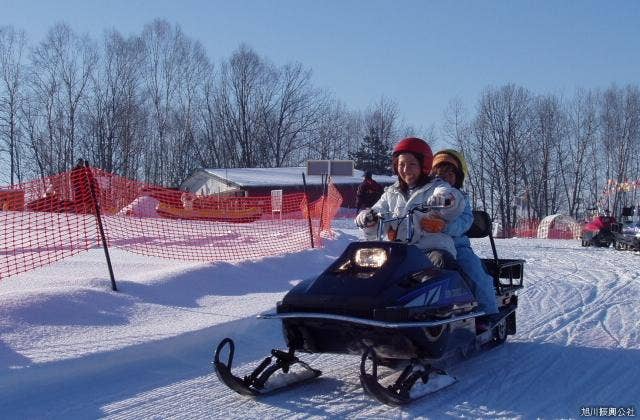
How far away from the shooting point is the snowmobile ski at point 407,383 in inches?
179

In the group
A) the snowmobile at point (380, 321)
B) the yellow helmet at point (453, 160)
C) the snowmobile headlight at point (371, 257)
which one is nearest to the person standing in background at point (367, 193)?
the yellow helmet at point (453, 160)

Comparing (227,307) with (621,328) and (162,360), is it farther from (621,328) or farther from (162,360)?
(621,328)

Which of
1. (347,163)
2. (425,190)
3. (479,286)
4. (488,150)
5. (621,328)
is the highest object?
(488,150)

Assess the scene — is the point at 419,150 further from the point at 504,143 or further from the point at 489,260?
the point at 504,143

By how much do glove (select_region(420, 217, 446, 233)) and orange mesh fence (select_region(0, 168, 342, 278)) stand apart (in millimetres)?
4358

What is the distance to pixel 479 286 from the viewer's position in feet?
19.4

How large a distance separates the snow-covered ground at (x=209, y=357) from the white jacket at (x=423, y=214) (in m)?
1.02

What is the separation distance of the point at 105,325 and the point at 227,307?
61.7 inches

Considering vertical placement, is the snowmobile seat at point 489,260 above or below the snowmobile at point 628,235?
above

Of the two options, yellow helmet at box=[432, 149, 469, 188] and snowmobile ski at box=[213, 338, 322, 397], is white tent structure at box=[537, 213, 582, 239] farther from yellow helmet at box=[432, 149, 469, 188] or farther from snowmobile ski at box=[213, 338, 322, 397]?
snowmobile ski at box=[213, 338, 322, 397]

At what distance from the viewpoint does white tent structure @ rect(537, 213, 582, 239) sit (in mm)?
40156

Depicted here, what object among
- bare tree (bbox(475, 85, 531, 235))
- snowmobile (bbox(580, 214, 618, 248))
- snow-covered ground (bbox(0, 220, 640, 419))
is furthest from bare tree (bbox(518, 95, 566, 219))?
snow-covered ground (bbox(0, 220, 640, 419))

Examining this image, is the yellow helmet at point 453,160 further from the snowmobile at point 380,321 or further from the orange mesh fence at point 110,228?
the orange mesh fence at point 110,228

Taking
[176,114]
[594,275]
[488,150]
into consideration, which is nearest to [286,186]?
[176,114]
